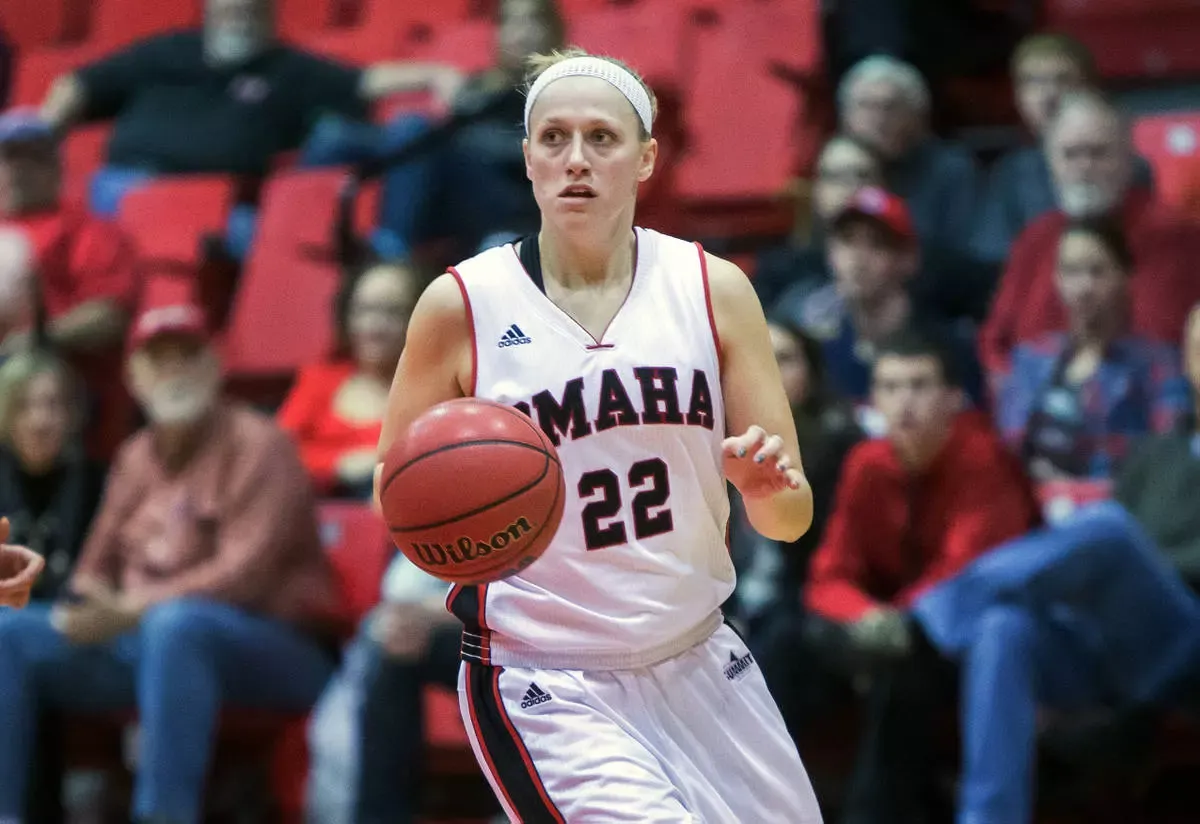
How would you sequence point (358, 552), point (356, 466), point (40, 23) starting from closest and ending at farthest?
point (358, 552), point (356, 466), point (40, 23)

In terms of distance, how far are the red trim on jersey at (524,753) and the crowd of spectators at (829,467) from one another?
2035 millimetres

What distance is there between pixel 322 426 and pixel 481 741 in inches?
146

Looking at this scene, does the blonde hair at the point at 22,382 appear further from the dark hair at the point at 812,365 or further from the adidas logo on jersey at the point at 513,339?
the adidas logo on jersey at the point at 513,339

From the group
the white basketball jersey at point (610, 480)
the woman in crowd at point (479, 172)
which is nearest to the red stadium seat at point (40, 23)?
the woman in crowd at point (479, 172)

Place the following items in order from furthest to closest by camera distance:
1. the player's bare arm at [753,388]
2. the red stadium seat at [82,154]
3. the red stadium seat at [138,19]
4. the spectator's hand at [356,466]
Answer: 1. the red stadium seat at [138,19]
2. the red stadium seat at [82,154]
3. the spectator's hand at [356,466]
4. the player's bare arm at [753,388]

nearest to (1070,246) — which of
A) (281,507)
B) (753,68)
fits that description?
(753,68)

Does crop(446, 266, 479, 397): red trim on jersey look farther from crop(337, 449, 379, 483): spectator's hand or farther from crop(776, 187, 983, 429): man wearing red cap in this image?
crop(337, 449, 379, 483): spectator's hand

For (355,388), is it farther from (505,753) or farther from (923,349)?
(505,753)

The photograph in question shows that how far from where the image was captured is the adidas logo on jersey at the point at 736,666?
3.27 metres

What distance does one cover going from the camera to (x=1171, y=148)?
6973 mm

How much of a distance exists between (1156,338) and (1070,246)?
17.8 inches

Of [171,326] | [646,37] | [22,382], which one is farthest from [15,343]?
[646,37]

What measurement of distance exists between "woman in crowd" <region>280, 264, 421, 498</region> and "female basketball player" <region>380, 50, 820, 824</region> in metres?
3.16

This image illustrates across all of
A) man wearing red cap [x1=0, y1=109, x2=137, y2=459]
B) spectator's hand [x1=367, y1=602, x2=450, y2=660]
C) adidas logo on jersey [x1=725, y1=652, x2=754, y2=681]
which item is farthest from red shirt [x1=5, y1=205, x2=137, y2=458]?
adidas logo on jersey [x1=725, y1=652, x2=754, y2=681]
